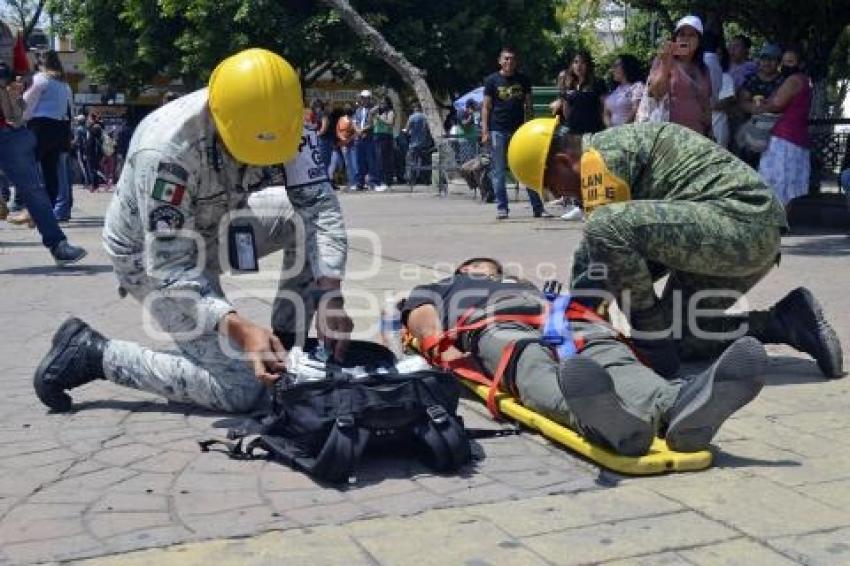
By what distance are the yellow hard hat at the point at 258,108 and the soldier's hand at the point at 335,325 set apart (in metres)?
0.54

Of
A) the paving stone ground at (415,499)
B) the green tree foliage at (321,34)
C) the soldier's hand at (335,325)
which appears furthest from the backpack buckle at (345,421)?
the green tree foliage at (321,34)

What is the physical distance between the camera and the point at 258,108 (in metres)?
3.81

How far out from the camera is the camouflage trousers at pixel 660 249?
4.37 meters

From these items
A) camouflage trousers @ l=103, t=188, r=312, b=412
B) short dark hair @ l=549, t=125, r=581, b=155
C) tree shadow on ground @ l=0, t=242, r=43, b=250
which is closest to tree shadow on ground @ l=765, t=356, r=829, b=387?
short dark hair @ l=549, t=125, r=581, b=155

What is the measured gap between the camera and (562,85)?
12789mm

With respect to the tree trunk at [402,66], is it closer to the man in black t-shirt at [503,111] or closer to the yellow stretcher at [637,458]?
the man in black t-shirt at [503,111]

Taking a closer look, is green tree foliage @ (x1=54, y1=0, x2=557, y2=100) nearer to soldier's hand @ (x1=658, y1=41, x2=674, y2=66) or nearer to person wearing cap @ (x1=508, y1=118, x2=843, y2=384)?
soldier's hand @ (x1=658, y1=41, x2=674, y2=66)

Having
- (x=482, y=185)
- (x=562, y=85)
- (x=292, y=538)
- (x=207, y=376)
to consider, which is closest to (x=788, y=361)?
(x=207, y=376)

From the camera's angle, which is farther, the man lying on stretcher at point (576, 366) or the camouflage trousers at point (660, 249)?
the camouflage trousers at point (660, 249)

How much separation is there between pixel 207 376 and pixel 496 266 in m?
1.61

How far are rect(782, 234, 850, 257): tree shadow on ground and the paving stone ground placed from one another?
411 centimetres

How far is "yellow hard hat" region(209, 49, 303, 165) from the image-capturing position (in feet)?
12.5

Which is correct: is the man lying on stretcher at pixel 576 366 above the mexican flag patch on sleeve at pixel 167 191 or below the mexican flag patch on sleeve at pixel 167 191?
below

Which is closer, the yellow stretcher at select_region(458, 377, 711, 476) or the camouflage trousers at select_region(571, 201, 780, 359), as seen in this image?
the yellow stretcher at select_region(458, 377, 711, 476)
